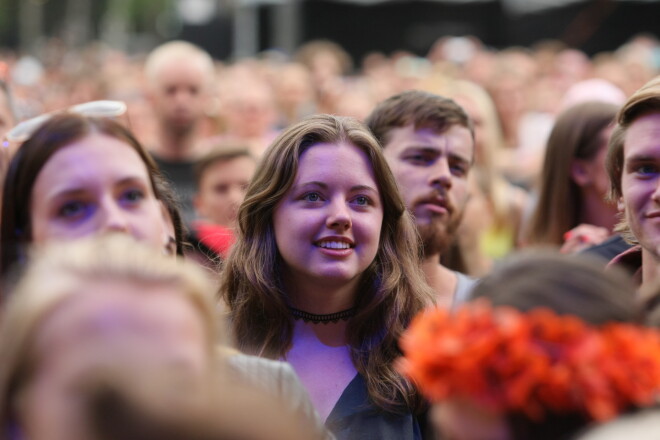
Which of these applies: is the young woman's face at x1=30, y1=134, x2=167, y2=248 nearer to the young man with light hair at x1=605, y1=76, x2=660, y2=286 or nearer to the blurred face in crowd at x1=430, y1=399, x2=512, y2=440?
the blurred face in crowd at x1=430, y1=399, x2=512, y2=440

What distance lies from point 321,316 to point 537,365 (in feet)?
5.94

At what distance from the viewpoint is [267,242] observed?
12.1 ft

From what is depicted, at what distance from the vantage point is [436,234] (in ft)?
14.3

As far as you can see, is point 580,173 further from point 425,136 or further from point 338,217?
point 338,217

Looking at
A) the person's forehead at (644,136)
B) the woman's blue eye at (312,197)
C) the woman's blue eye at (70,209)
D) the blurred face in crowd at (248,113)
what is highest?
the person's forehead at (644,136)

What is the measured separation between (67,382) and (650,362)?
1.09m

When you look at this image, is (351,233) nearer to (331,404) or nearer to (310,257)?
(310,257)

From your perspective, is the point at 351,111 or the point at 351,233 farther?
the point at 351,111

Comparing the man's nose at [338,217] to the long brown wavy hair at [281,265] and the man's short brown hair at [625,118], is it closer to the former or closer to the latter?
the long brown wavy hair at [281,265]

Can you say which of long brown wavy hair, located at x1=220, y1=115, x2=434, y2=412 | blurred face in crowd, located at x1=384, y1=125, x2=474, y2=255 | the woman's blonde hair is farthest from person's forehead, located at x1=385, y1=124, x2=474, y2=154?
the woman's blonde hair

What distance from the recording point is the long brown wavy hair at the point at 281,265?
3.52m

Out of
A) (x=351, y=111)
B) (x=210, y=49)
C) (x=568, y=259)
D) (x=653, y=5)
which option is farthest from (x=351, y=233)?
(x=210, y=49)

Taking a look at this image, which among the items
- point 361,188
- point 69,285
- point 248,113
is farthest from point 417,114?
point 248,113

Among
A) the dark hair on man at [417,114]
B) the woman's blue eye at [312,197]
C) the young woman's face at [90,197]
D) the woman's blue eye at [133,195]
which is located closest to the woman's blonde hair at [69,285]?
the young woman's face at [90,197]
